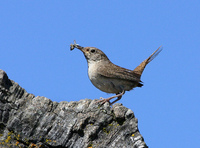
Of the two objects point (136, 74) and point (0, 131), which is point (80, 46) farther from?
point (0, 131)

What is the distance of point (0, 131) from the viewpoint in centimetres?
662

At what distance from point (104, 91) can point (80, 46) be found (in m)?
1.41

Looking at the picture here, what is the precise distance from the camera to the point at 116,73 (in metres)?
8.77

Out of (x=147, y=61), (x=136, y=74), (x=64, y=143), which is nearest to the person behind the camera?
(x=64, y=143)

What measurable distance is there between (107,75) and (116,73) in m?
0.29

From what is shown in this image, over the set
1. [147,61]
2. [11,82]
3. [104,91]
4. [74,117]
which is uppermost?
[147,61]

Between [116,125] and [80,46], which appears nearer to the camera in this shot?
[116,125]

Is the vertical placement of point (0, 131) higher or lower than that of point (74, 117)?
lower

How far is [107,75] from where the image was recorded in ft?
28.2

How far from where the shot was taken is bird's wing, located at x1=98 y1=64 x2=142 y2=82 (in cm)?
863

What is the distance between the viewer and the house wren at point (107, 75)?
866 centimetres

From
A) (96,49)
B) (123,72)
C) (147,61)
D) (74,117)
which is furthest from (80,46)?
(74,117)

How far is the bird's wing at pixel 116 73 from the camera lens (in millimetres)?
8633

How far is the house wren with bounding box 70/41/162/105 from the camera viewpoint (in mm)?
8664
